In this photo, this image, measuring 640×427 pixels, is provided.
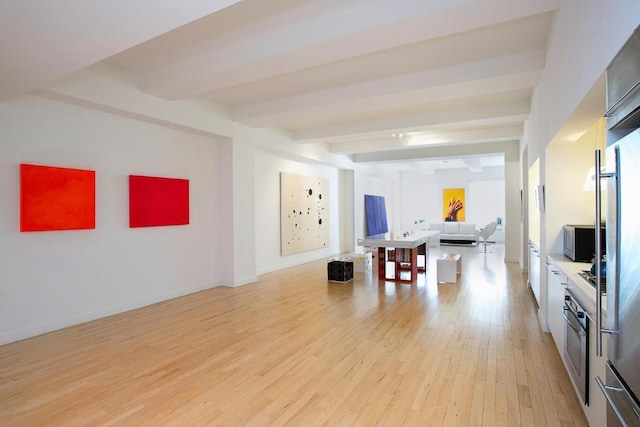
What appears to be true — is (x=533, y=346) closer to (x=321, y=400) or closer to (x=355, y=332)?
(x=355, y=332)

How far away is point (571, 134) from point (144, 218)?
17.2 ft

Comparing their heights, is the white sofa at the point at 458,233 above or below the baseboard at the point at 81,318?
above

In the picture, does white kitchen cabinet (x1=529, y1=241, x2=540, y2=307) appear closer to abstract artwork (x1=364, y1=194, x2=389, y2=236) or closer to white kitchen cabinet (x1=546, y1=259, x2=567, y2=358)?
white kitchen cabinet (x1=546, y1=259, x2=567, y2=358)

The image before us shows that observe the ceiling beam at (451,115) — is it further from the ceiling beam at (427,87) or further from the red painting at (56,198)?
the red painting at (56,198)

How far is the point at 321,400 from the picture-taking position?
8.80ft

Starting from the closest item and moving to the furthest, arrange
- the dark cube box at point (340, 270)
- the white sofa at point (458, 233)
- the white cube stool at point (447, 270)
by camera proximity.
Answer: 1. the white cube stool at point (447, 270)
2. the dark cube box at point (340, 270)
3. the white sofa at point (458, 233)

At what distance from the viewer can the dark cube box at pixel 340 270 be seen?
684 centimetres

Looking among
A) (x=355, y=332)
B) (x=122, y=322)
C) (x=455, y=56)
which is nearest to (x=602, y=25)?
(x=455, y=56)

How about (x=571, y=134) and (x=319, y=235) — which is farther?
(x=319, y=235)

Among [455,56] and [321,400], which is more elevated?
[455,56]

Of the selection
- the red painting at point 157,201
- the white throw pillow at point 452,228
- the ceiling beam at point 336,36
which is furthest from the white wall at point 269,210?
the white throw pillow at point 452,228

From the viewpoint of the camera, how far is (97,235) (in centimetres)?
475

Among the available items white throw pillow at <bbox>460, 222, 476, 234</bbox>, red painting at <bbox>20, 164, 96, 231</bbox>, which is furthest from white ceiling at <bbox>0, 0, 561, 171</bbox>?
white throw pillow at <bbox>460, 222, 476, 234</bbox>

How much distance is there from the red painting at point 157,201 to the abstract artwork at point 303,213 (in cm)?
292
